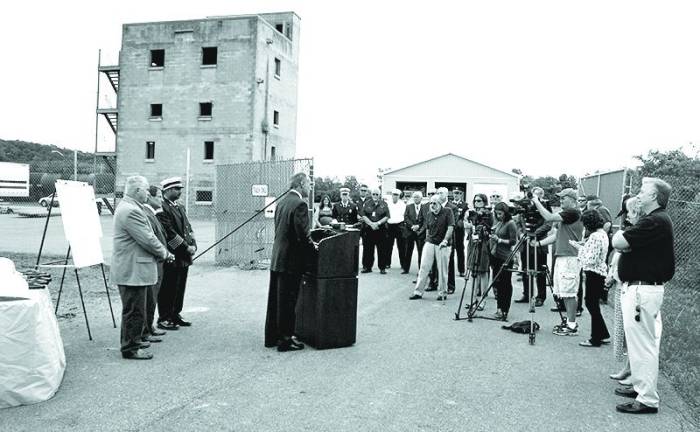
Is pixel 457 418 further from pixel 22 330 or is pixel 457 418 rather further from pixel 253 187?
pixel 253 187

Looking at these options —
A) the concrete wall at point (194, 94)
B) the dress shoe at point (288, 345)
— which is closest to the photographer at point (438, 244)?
the dress shoe at point (288, 345)

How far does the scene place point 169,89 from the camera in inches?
1677

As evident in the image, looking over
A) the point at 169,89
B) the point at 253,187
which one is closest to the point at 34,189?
the point at 169,89

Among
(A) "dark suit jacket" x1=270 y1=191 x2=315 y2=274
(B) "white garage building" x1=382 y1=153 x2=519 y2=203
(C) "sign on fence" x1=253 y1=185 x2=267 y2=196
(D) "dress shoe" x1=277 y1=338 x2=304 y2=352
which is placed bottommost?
(D) "dress shoe" x1=277 y1=338 x2=304 y2=352

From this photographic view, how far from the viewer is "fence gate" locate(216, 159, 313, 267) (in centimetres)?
1466

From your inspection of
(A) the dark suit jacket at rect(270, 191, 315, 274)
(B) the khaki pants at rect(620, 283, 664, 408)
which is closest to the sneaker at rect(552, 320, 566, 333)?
(B) the khaki pants at rect(620, 283, 664, 408)

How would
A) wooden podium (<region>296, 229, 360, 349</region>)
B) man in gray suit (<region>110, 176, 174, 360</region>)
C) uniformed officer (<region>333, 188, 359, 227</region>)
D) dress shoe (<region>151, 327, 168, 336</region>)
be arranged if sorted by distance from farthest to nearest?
1. uniformed officer (<region>333, 188, 359, 227</region>)
2. dress shoe (<region>151, 327, 168, 336</region>)
3. wooden podium (<region>296, 229, 360, 349</region>)
4. man in gray suit (<region>110, 176, 174, 360</region>)

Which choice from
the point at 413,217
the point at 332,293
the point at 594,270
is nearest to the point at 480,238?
the point at 594,270

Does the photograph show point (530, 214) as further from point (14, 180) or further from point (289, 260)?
point (14, 180)

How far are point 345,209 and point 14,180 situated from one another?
3542 centimetres

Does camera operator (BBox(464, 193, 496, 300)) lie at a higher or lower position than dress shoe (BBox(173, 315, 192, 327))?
higher

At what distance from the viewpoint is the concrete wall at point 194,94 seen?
40875mm

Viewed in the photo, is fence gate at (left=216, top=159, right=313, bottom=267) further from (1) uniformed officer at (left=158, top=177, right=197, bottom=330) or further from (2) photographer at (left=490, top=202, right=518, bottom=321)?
(1) uniformed officer at (left=158, top=177, right=197, bottom=330)

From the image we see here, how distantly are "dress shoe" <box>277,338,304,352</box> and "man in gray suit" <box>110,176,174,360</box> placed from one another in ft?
4.64
